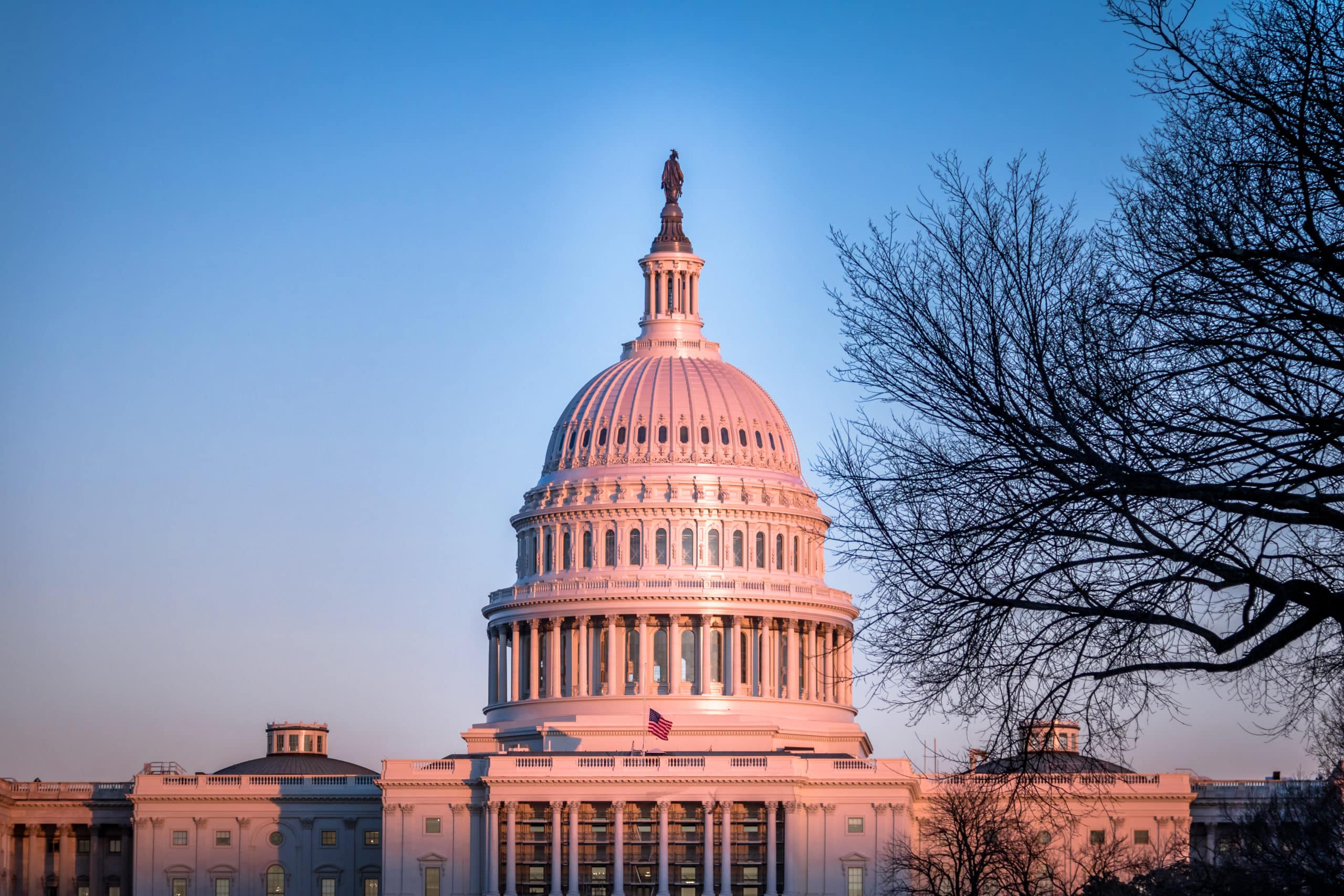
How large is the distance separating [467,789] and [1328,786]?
189 ft

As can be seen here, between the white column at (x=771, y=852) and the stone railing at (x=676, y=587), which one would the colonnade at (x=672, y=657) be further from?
the white column at (x=771, y=852)

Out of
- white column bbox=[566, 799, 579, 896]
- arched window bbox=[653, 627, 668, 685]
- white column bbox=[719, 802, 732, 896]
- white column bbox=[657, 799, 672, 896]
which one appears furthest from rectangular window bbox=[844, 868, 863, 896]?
arched window bbox=[653, 627, 668, 685]

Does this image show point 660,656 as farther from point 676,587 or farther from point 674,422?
point 674,422

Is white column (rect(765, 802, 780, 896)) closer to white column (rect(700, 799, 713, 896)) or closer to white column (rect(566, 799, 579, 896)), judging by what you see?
white column (rect(700, 799, 713, 896))

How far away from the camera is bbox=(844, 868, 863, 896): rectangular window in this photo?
14300 centimetres

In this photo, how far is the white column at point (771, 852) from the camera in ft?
469

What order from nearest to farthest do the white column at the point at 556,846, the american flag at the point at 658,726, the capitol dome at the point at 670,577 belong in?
the white column at the point at 556,846, the american flag at the point at 658,726, the capitol dome at the point at 670,577

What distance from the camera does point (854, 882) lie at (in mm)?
143125

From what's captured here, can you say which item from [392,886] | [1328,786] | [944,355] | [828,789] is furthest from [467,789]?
[944,355]

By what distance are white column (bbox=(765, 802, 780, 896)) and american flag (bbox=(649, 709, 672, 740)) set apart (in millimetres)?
7236

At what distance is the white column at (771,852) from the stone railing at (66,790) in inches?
1798

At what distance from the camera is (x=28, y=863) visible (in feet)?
539

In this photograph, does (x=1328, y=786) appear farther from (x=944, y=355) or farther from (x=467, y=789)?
(x=944, y=355)

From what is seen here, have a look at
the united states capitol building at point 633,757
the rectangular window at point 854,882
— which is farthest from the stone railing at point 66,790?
the rectangular window at point 854,882
